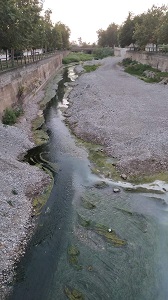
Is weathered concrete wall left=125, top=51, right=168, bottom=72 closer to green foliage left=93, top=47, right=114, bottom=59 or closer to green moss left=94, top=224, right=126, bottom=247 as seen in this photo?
green moss left=94, top=224, right=126, bottom=247

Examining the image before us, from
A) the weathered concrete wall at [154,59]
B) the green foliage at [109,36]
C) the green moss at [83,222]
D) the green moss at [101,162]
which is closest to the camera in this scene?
the green moss at [83,222]

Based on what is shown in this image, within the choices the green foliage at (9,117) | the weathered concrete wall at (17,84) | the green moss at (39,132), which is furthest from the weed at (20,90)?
the green foliage at (9,117)

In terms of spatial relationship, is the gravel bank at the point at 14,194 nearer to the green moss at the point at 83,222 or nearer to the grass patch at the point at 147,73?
the green moss at the point at 83,222

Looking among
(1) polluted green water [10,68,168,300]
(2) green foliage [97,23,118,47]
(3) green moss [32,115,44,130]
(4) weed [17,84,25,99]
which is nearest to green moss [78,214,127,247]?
A: (1) polluted green water [10,68,168,300]

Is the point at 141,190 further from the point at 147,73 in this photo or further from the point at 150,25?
the point at 150,25

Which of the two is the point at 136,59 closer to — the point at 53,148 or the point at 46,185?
the point at 53,148

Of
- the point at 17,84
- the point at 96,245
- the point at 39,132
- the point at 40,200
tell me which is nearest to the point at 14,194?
the point at 40,200
